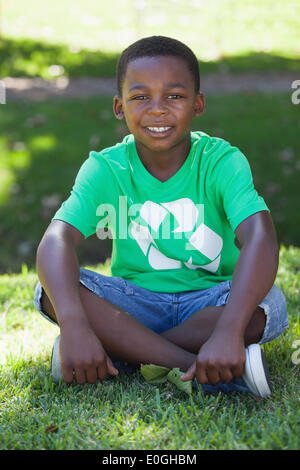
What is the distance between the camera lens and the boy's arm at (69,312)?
2.11 m

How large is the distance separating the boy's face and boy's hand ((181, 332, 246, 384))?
2.76 ft

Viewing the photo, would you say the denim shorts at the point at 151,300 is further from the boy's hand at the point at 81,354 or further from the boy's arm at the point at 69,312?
the boy's hand at the point at 81,354

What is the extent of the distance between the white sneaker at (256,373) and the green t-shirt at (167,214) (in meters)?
0.53

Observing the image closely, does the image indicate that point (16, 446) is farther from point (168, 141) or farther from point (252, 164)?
point (252, 164)

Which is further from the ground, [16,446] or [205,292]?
[205,292]

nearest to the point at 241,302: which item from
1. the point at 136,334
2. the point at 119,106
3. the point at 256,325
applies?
the point at 256,325

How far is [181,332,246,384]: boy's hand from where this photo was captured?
6.58ft

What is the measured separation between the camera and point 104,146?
612 cm

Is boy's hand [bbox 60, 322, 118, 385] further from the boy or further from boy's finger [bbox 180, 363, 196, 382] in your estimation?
boy's finger [bbox 180, 363, 196, 382]

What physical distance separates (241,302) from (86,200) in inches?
30.3

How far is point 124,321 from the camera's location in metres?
2.26

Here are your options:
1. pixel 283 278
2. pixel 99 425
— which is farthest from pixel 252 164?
pixel 99 425

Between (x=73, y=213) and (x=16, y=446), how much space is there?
92 centimetres

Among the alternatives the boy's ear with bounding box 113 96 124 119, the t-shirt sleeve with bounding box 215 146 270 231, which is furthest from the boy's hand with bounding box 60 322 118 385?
the boy's ear with bounding box 113 96 124 119
